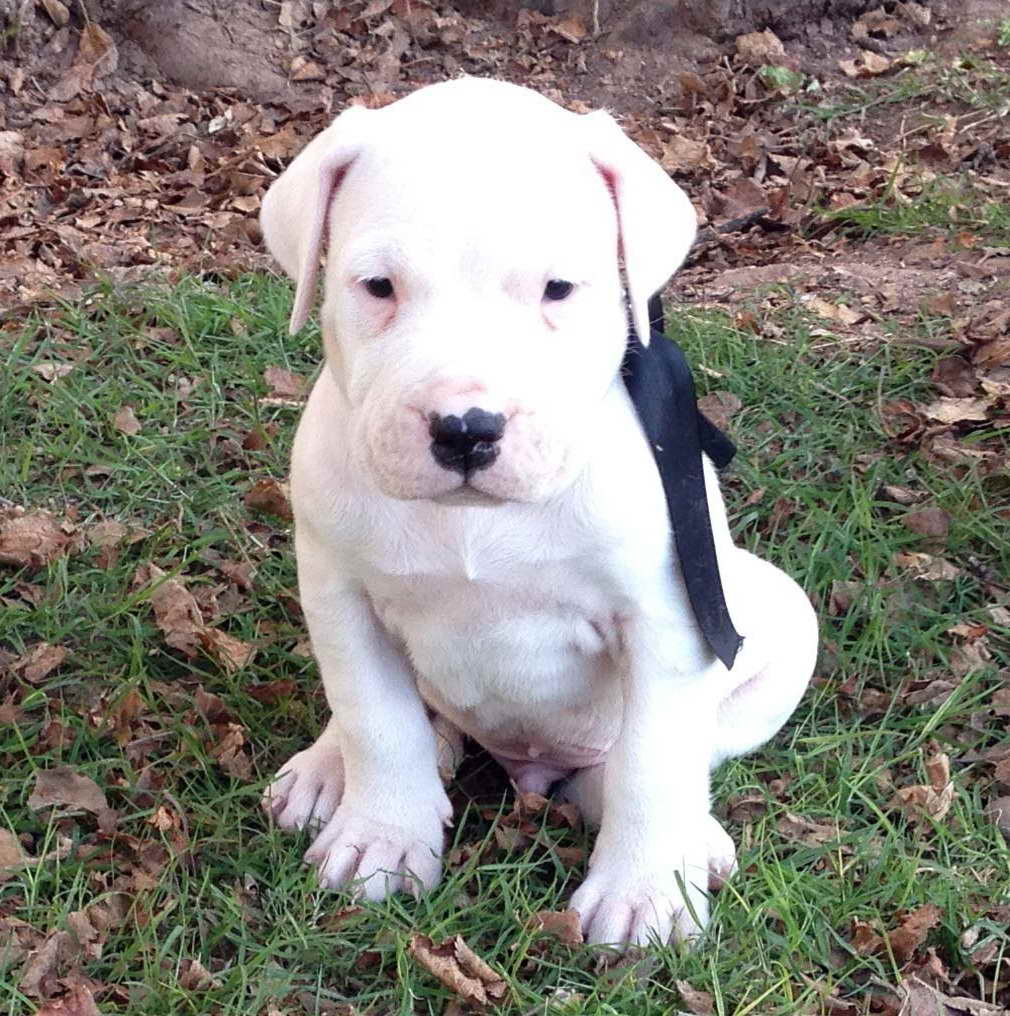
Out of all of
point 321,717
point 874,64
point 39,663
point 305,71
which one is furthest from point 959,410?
point 305,71

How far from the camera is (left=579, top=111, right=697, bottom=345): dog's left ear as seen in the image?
282cm

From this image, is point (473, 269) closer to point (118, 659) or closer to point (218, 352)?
point (118, 659)

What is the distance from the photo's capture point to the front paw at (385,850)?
342 cm

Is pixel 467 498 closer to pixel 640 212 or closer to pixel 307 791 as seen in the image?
pixel 640 212

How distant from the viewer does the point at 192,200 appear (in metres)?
7.14

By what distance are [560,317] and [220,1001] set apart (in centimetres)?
166

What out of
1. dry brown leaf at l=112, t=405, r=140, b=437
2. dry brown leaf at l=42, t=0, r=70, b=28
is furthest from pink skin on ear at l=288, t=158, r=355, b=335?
dry brown leaf at l=42, t=0, r=70, b=28

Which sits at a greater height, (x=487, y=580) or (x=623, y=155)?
(x=623, y=155)

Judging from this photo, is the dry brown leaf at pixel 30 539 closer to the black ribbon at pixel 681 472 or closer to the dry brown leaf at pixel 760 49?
the black ribbon at pixel 681 472

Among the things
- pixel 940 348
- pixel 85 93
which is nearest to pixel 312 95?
pixel 85 93

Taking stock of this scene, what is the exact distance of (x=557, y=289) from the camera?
2.69 meters

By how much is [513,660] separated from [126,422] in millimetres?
2501

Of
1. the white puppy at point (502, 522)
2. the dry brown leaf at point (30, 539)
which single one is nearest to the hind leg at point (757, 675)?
the white puppy at point (502, 522)

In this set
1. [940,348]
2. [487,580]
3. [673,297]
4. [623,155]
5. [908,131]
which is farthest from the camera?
[908,131]
